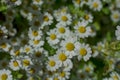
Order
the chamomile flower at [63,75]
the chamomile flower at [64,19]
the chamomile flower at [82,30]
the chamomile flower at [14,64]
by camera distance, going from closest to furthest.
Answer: the chamomile flower at [14,64]
the chamomile flower at [63,75]
the chamomile flower at [82,30]
the chamomile flower at [64,19]

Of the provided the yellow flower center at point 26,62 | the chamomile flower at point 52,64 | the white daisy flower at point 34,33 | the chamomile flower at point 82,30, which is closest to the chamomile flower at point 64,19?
the chamomile flower at point 82,30

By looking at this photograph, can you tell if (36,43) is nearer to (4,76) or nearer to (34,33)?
(34,33)

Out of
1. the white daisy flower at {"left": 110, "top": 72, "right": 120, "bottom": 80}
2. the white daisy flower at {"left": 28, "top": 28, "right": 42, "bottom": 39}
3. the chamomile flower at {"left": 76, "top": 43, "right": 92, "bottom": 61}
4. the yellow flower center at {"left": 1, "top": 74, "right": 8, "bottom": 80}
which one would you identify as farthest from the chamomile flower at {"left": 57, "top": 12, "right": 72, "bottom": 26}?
the yellow flower center at {"left": 1, "top": 74, "right": 8, "bottom": 80}

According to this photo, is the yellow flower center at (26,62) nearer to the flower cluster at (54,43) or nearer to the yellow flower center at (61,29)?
the flower cluster at (54,43)

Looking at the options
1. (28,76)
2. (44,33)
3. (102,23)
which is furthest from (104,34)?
(28,76)

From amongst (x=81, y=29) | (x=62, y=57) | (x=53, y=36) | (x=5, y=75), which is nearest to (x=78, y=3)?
(x=81, y=29)

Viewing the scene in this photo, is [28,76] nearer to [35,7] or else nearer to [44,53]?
[44,53]

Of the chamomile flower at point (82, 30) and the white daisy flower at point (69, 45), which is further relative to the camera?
the chamomile flower at point (82, 30)
